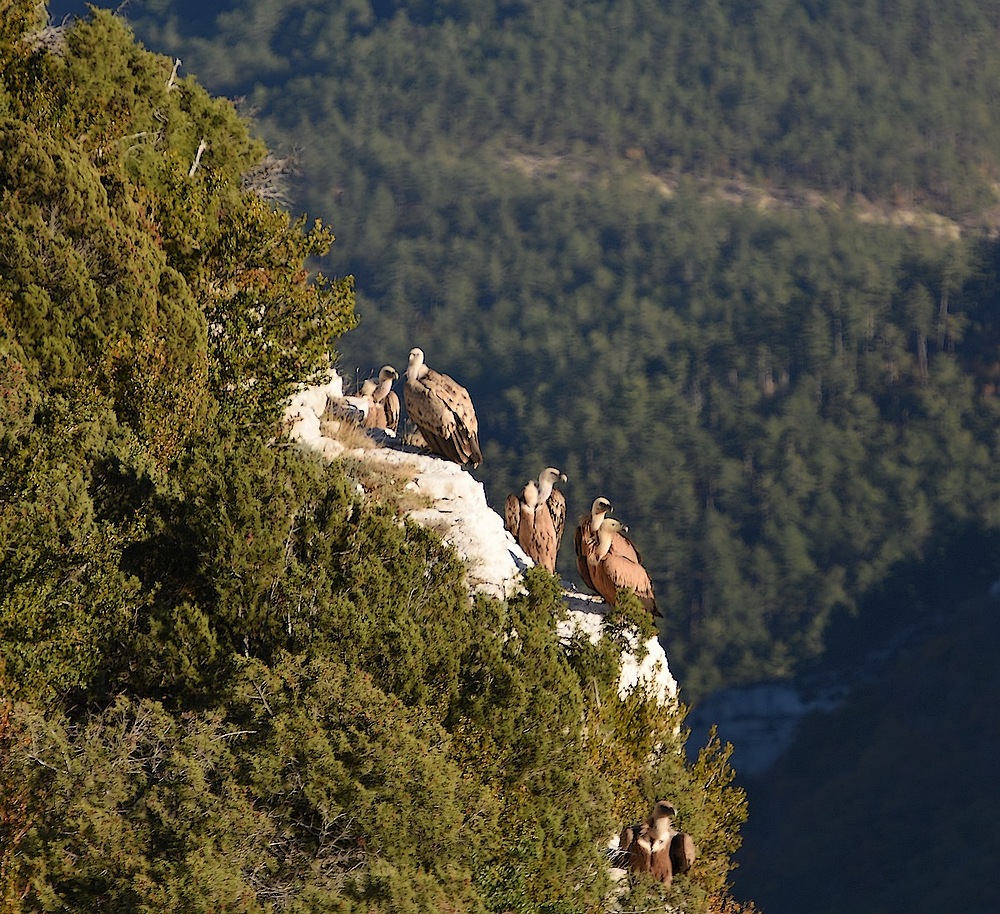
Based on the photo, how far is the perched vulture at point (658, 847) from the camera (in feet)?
48.8

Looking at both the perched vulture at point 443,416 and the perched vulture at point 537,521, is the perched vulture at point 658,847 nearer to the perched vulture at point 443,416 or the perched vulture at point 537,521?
the perched vulture at point 537,521

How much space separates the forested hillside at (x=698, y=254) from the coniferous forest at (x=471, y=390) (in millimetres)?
396

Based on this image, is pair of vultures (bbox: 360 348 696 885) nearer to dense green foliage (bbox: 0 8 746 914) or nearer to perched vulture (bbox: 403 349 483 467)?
perched vulture (bbox: 403 349 483 467)

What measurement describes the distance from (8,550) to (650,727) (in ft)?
26.6

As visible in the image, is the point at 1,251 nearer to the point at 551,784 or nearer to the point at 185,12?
the point at 551,784

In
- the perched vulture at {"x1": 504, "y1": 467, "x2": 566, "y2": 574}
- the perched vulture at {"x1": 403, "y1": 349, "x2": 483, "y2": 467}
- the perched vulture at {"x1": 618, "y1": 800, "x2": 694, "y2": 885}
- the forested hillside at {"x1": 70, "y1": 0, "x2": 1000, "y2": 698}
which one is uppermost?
the perched vulture at {"x1": 403, "y1": 349, "x2": 483, "y2": 467}

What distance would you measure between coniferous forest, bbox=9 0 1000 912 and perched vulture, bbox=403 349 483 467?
54.6 inches

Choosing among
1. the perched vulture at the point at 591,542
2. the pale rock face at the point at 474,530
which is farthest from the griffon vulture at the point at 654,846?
the perched vulture at the point at 591,542

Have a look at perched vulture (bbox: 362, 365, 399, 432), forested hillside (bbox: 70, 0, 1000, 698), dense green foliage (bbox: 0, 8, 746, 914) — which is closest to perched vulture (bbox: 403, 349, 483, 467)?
dense green foliage (bbox: 0, 8, 746, 914)

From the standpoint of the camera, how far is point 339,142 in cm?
15000

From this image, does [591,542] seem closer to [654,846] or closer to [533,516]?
[533,516]

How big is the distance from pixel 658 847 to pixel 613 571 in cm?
369

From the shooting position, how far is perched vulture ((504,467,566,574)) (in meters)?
18.7

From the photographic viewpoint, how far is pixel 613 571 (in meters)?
17.6
